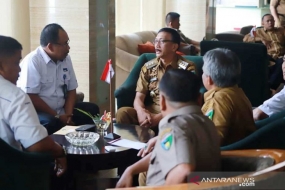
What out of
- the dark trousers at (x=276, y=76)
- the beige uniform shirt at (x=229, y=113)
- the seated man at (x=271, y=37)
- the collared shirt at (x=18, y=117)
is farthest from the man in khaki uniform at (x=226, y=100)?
the seated man at (x=271, y=37)

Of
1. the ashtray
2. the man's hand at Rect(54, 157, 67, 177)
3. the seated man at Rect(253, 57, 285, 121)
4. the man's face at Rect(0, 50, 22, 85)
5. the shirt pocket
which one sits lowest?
the man's hand at Rect(54, 157, 67, 177)

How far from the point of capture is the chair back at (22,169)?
2.33 metres

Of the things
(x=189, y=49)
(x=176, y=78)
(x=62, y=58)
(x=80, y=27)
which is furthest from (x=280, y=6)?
(x=176, y=78)

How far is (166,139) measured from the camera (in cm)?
186

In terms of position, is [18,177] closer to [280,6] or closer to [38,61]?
[38,61]

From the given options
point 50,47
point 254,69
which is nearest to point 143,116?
point 50,47

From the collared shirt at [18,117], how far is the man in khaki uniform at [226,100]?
0.90 m

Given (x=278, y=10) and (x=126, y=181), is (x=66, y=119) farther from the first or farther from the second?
(x=278, y=10)

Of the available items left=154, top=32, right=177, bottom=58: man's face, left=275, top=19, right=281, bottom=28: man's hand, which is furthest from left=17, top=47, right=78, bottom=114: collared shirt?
left=275, top=19, right=281, bottom=28: man's hand

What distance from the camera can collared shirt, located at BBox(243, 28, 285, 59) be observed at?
23.4ft

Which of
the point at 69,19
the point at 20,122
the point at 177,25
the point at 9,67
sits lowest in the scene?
the point at 20,122

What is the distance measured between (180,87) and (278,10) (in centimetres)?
659

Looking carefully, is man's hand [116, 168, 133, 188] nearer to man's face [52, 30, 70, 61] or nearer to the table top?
the table top

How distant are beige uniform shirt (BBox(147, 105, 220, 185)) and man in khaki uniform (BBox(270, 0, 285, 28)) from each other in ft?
20.5
